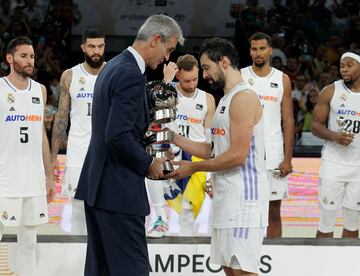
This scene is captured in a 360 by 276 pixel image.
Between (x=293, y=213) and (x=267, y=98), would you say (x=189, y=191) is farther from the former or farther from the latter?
(x=293, y=213)

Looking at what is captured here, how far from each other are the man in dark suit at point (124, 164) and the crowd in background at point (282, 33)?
8.57 m

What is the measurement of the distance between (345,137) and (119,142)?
10.2 feet

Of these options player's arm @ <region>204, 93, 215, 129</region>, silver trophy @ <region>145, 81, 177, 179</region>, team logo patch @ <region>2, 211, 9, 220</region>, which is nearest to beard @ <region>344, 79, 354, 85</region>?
player's arm @ <region>204, 93, 215, 129</region>

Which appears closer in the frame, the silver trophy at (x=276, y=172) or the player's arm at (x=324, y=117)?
the player's arm at (x=324, y=117)

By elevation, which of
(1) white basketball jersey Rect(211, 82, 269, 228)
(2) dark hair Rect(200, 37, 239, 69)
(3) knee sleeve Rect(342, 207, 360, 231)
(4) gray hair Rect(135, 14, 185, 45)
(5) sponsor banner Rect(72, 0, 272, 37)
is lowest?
(3) knee sleeve Rect(342, 207, 360, 231)

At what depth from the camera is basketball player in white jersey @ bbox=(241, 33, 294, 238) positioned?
7805mm

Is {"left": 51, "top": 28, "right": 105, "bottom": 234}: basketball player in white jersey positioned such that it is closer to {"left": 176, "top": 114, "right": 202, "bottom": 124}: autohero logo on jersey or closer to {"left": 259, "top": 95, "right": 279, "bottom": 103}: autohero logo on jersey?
{"left": 176, "top": 114, "right": 202, "bottom": 124}: autohero logo on jersey

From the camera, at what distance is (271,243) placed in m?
7.01

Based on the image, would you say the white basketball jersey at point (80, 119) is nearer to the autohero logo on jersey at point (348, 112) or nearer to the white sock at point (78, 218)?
the white sock at point (78, 218)

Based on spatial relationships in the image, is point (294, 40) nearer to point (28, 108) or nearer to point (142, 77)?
point (28, 108)

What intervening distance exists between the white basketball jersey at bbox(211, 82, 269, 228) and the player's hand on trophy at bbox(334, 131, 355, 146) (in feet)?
6.99

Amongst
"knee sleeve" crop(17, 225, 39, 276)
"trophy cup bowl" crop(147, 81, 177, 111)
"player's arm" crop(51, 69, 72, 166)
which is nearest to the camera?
"trophy cup bowl" crop(147, 81, 177, 111)

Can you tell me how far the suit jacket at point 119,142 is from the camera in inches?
196

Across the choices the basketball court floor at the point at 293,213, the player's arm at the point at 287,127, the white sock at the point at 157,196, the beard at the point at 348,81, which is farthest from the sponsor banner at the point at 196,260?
the beard at the point at 348,81
